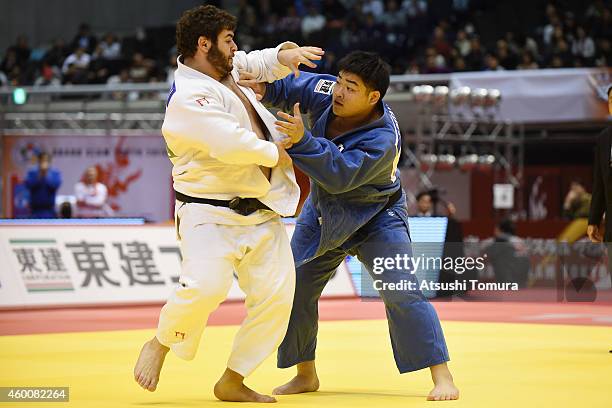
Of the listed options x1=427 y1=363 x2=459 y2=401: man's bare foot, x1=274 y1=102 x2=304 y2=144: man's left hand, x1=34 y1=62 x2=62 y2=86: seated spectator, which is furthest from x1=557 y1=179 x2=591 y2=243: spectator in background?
x1=34 y1=62 x2=62 y2=86: seated spectator

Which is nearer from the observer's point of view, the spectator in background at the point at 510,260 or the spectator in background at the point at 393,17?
the spectator in background at the point at 510,260

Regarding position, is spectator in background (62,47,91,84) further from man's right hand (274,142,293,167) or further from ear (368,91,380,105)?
man's right hand (274,142,293,167)

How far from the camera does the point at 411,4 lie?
21.2 metres

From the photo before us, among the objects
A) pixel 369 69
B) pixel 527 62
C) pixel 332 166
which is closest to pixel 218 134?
pixel 332 166

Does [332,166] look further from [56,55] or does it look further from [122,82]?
[56,55]

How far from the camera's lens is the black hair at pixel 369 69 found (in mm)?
4812

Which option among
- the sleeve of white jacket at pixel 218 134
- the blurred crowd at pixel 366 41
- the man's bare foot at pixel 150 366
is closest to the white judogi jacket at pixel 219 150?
the sleeve of white jacket at pixel 218 134

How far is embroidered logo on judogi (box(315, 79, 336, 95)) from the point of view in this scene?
5102 mm

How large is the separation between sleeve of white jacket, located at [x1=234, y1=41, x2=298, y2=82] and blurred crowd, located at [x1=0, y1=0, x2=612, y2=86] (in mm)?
12459

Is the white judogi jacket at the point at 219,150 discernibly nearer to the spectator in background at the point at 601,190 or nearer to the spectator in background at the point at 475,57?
the spectator in background at the point at 601,190

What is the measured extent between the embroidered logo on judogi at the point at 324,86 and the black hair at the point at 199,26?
678 mm

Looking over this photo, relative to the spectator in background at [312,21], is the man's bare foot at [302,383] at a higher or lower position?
lower

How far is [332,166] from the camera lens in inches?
182

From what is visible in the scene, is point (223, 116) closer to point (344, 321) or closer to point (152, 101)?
point (344, 321)
